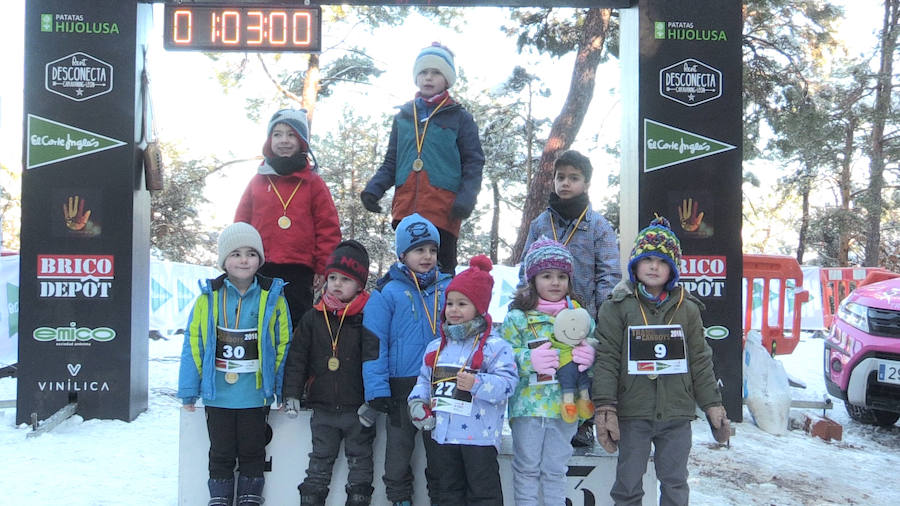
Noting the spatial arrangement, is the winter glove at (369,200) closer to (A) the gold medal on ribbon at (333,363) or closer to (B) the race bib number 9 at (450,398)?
(A) the gold medal on ribbon at (333,363)

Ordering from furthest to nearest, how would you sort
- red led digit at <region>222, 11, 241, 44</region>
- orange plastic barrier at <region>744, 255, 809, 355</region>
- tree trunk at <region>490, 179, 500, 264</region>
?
1. tree trunk at <region>490, 179, 500, 264</region>
2. orange plastic barrier at <region>744, 255, 809, 355</region>
3. red led digit at <region>222, 11, 241, 44</region>

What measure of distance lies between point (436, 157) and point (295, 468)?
182cm

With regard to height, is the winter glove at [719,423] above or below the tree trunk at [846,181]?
below

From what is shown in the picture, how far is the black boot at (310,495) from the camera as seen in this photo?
325 cm

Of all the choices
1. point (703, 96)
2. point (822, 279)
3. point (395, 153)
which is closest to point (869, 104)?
point (822, 279)

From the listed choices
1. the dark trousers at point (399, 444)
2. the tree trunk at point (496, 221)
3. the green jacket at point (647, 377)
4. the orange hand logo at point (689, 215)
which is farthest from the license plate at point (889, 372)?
the tree trunk at point (496, 221)

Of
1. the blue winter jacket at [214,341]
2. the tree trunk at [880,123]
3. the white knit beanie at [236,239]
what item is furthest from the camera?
the tree trunk at [880,123]

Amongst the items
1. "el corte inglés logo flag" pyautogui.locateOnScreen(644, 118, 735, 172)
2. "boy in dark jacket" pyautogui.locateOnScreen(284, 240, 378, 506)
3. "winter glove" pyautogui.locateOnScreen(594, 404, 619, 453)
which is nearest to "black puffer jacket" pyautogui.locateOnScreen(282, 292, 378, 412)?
"boy in dark jacket" pyautogui.locateOnScreen(284, 240, 378, 506)

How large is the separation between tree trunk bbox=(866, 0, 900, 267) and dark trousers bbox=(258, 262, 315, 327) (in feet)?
60.4

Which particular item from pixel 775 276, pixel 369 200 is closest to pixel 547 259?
pixel 369 200

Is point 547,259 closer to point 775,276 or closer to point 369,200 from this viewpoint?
point 369,200

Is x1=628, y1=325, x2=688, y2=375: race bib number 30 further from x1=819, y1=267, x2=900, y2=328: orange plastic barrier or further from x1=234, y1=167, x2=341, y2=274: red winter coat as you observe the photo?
x1=819, y1=267, x2=900, y2=328: orange plastic barrier

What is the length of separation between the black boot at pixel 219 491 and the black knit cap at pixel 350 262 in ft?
3.59

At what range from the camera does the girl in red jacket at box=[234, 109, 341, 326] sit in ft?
12.7
